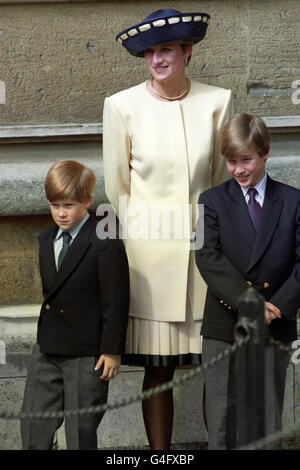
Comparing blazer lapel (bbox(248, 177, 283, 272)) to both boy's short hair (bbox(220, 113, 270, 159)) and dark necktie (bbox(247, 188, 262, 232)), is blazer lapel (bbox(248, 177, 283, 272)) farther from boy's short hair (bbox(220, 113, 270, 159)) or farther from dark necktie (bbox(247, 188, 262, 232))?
boy's short hair (bbox(220, 113, 270, 159))

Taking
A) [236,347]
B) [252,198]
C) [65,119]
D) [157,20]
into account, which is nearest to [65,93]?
[65,119]

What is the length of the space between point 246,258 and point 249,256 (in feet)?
0.05

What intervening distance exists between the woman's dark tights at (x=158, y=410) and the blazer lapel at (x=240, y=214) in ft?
2.88

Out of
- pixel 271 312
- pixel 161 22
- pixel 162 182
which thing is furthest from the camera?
pixel 162 182

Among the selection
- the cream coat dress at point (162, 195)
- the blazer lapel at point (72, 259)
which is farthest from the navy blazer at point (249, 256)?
the blazer lapel at point (72, 259)

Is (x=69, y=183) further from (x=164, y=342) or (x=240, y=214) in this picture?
(x=164, y=342)

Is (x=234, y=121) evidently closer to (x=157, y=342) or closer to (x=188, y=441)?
(x=157, y=342)

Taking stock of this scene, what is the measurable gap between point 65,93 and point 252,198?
5.05 ft

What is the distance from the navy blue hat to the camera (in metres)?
4.36

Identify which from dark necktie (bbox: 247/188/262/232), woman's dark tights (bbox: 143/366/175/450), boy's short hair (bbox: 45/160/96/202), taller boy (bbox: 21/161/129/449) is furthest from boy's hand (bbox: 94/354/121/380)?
dark necktie (bbox: 247/188/262/232)

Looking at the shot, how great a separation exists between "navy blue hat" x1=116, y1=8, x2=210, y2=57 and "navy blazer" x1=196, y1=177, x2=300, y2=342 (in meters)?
0.72

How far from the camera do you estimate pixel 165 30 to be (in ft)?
14.4

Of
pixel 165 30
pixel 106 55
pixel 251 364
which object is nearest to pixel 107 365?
pixel 251 364

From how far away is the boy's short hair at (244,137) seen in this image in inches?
163
